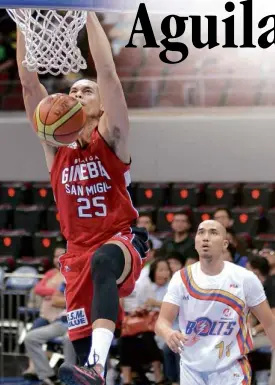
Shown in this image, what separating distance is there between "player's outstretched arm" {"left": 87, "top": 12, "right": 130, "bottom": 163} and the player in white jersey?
133 centimetres

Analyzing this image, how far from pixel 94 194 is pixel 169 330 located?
115 centimetres

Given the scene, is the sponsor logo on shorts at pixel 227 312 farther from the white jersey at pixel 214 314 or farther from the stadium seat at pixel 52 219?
the stadium seat at pixel 52 219

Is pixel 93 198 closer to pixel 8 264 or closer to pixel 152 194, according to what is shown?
pixel 8 264

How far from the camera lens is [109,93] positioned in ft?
19.7

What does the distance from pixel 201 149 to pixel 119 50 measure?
5.69 ft

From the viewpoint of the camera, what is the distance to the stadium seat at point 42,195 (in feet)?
47.6

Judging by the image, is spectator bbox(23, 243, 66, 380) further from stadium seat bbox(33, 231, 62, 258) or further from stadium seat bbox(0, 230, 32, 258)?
stadium seat bbox(0, 230, 32, 258)

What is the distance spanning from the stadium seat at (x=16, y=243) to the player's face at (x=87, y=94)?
7.61 metres

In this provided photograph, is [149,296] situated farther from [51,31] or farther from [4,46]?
[4,46]

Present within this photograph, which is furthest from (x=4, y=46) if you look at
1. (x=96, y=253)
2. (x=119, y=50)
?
(x=96, y=253)

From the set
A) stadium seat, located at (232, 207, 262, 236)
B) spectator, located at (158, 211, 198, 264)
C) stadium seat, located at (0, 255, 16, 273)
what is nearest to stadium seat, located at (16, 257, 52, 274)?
stadium seat, located at (0, 255, 16, 273)

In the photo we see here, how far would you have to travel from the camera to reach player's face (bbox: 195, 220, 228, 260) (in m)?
7.23

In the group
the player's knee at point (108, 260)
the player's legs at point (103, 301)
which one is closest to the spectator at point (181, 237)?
the player's knee at point (108, 260)

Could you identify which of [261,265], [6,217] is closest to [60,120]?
[261,265]
